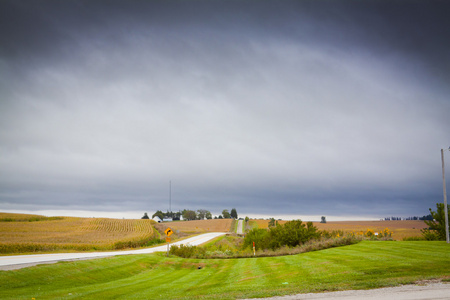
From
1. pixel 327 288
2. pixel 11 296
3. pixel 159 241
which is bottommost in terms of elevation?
pixel 159 241

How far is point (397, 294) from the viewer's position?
10.5m

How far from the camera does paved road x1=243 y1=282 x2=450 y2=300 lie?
32.5ft

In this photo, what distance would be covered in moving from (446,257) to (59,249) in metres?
40.3

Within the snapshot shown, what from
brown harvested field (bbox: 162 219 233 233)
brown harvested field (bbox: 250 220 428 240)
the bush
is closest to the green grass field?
the bush

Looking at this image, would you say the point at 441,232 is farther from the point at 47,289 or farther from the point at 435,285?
the point at 47,289

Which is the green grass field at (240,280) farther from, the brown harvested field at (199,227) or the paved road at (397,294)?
the brown harvested field at (199,227)

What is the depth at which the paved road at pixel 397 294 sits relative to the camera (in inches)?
390

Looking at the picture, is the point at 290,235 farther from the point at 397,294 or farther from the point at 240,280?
the point at 397,294

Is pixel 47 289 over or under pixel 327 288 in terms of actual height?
under

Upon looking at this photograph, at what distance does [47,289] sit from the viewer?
55.3 ft

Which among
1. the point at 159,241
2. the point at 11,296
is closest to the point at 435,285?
the point at 11,296

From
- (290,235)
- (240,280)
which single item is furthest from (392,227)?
(240,280)

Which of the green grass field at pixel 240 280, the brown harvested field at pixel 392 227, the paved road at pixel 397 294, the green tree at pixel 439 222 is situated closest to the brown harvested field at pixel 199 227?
the brown harvested field at pixel 392 227

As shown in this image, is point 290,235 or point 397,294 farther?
point 290,235
